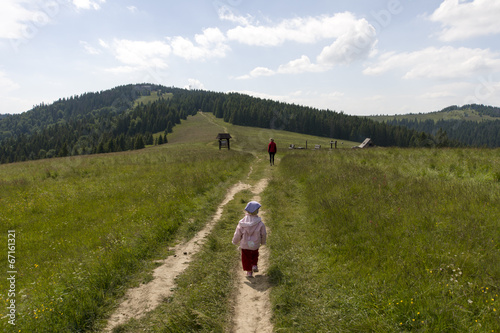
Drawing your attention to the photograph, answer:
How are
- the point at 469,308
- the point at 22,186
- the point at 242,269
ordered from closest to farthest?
1. the point at 469,308
2. the point at 242,269
3. the point at 22,186

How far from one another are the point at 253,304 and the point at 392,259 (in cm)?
294

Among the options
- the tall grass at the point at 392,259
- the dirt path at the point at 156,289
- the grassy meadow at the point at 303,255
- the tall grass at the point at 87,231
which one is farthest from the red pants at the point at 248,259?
the tall grass at the point at 87,231

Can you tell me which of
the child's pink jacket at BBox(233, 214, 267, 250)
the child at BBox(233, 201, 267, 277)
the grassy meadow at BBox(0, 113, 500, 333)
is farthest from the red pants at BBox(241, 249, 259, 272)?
the grassy meadow at BBox(0, 113, 500, 333)

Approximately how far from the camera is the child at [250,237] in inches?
237

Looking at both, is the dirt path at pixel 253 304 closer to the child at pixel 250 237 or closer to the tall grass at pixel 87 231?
the child at pixel 250 237

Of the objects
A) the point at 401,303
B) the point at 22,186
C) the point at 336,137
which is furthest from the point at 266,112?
the point at 401,303

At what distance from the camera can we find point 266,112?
13450 centimetres

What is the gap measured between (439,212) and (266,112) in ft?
431

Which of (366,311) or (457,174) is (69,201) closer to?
(366,311)

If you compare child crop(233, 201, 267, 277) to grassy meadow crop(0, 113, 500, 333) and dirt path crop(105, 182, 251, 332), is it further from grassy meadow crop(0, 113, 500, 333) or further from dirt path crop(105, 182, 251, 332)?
dirt path crop(105, 182, 251, 332)

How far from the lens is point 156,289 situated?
17.3 ft

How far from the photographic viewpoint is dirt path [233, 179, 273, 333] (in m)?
4.34

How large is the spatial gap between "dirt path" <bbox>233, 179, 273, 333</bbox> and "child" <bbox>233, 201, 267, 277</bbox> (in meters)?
0.27

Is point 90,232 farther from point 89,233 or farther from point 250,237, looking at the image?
point 250,237
